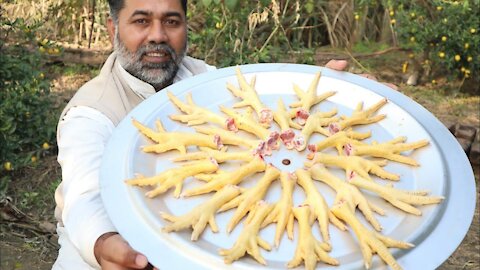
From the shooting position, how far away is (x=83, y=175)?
150 cm

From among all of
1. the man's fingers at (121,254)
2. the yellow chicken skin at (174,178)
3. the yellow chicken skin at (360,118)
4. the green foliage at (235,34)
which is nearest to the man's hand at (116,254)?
the man's fingers at (121,254)

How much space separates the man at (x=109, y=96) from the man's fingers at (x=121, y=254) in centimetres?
14

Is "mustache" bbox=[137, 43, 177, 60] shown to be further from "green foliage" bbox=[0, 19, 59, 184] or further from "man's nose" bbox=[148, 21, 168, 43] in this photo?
"green foliage" bbox=[0, 19, 59, 184]

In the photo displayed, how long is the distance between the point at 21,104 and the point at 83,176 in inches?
73.5

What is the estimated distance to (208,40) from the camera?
4.12m

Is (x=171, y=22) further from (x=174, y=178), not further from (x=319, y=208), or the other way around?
(x=319, y=208)

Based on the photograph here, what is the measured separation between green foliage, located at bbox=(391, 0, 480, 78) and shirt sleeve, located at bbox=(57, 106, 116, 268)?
3.58m

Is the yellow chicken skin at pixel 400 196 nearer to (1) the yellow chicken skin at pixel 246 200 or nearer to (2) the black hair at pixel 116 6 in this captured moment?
(1) the yellow chicken skin at pixel 246 200

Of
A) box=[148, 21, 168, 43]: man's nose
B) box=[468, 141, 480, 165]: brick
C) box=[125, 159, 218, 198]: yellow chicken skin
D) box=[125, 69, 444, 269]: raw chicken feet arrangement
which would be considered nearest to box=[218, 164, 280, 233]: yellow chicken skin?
box=[125, 69, 444, 269]: raw chicken feet arrangement

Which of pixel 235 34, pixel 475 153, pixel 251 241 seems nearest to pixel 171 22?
pixel 251 241

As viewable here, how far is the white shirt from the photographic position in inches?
54.9

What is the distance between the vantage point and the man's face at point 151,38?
5.83ft

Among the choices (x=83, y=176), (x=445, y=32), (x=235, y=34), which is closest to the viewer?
(x=83, y=176)

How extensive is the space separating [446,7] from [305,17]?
128cm
